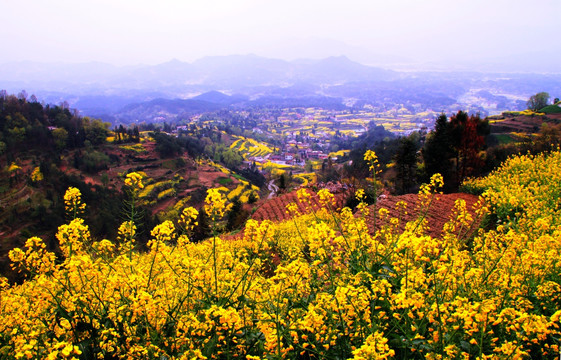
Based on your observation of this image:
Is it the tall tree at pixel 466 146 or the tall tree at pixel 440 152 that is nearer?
the tall tree at pixel 466 146

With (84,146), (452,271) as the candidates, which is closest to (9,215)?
(84,146)

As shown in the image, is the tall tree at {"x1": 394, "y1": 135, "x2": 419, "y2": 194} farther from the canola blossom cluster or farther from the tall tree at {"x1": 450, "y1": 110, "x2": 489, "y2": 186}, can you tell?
the canola blossom cluster

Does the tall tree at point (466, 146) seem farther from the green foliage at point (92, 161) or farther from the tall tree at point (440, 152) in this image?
the green foliage at point (92, 161)

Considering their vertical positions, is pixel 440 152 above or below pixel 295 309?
above

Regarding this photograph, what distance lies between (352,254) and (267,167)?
86406 millimetres

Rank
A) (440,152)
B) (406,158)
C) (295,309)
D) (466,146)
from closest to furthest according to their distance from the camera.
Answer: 1. (295,309)
2. (466,146)
3. (440,152)
4. (406,158)

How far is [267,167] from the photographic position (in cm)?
9019

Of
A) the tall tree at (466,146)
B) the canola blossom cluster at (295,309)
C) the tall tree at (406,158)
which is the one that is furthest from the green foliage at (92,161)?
the canola blossom cluster at (295,309)

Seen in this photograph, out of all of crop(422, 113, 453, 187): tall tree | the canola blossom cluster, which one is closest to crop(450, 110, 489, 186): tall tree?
crop(422, 113, 453, 187): tall tree

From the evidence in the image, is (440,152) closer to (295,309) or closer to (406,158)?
(406,158)

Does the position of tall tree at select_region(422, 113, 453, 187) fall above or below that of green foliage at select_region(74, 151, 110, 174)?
above

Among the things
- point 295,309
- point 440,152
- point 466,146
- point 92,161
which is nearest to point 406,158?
point 440,152

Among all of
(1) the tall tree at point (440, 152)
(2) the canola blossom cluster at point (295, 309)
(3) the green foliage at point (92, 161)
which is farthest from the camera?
(3) the green foliage at point (92, 161)

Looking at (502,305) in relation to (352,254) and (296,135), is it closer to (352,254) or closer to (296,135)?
(352,254)
